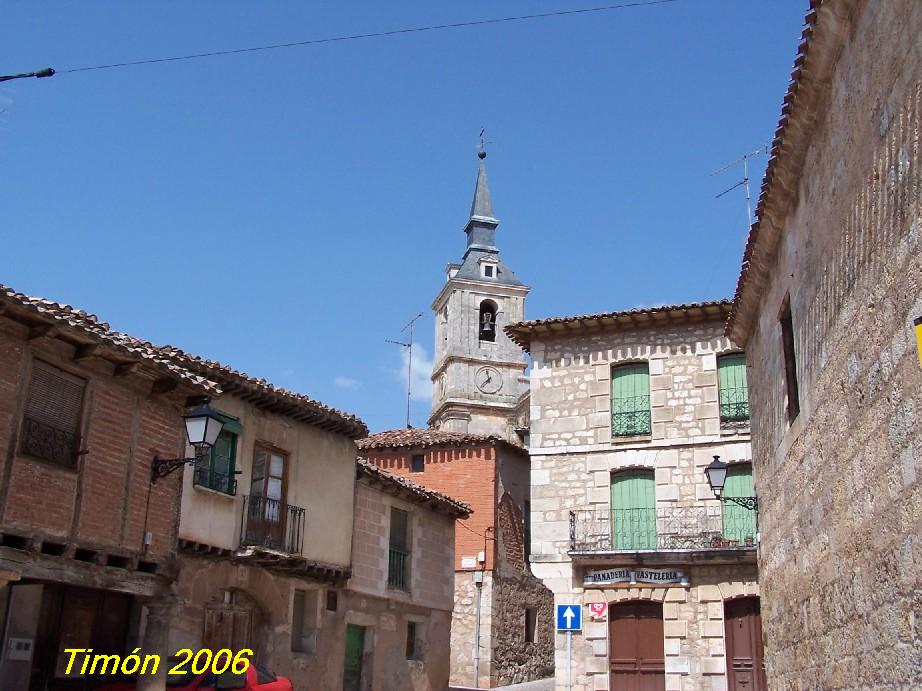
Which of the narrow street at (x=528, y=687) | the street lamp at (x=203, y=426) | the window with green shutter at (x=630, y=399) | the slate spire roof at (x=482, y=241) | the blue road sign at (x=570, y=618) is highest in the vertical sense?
the slate spire roof at (x=482, y=241)

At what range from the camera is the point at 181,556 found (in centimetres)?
1442

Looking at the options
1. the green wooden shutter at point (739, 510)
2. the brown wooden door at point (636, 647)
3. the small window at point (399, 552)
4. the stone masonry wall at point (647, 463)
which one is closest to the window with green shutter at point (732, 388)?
the stone masonry wall at point (647, 463)

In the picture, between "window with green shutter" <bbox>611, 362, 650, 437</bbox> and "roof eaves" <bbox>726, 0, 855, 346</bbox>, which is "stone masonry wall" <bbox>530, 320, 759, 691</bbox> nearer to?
"window with green shutter" <bbox>611, 362, 650, 437</bbox>

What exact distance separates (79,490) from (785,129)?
8.68 metres

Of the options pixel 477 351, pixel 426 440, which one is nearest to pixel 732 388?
pixel 426 440

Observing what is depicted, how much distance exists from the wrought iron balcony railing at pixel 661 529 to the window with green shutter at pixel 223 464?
8.50 metres

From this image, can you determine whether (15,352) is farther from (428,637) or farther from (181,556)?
(428,637)

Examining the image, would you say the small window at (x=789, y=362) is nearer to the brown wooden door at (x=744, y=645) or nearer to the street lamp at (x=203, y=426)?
the street lamp at (x=203, y=426)

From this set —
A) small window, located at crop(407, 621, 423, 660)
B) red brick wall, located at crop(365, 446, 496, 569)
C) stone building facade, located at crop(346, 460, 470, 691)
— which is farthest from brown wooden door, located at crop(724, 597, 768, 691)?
red brick wall, located at crop(365, 446, 496, 569)

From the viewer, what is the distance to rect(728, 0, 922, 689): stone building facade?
20.2 feet

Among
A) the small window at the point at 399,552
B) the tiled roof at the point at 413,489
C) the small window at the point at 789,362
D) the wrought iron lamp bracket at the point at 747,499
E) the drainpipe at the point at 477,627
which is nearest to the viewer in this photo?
the small window at the point at 789,362

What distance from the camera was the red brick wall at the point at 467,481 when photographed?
1088 inches

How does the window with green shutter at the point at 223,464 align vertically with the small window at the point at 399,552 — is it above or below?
above

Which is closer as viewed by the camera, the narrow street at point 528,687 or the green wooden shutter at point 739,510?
the green wooden shutter at point 739,510
